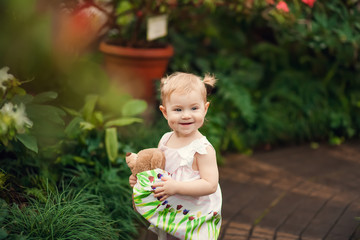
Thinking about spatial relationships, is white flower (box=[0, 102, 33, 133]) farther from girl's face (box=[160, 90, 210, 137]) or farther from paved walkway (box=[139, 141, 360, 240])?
paved walkway (box=[139, 141, 360, 240])

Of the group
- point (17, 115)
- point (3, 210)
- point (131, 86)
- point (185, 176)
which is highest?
point (17, 115)

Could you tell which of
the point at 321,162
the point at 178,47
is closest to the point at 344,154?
the point at 321,162

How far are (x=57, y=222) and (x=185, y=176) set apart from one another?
79 centimetres

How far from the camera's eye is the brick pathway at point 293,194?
9.89ft

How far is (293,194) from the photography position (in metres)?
3.63

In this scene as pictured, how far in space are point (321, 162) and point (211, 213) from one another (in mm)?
2583

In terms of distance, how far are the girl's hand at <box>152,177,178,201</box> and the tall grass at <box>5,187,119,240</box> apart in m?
0.59

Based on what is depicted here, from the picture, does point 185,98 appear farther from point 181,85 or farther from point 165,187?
point 165,187

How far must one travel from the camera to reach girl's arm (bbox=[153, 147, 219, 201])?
195 centimetres

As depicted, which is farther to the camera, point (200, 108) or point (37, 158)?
point (37, 158)

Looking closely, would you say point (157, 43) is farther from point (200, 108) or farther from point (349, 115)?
point (200, 108)

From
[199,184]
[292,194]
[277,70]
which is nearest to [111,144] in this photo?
[199,184]

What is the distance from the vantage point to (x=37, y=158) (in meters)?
2.89

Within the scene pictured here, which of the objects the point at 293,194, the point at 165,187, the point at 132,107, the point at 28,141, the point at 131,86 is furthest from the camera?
the point at 131,86
